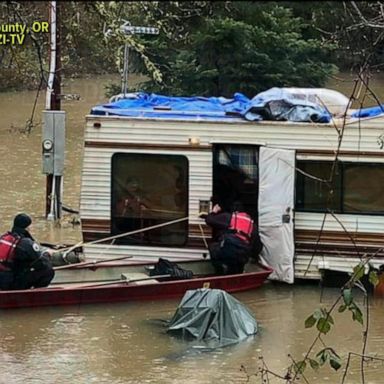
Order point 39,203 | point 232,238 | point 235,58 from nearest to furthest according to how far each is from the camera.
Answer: point 232,238
point 39,203
point 235,58

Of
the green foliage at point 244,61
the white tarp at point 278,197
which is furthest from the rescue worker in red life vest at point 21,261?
the green foliage at point 244,61

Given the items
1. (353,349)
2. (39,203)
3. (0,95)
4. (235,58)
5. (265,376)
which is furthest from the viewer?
(0,95)

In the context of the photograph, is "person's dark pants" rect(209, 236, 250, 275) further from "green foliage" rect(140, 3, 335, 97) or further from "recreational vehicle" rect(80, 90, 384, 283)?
Answer: "green foliage" rect(140, 3, 335, 97)

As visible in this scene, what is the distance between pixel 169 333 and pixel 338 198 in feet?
9.20

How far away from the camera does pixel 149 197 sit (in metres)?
12.1

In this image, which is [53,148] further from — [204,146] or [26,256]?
[26,256]

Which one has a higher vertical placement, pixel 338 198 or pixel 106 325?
pixel 338 198

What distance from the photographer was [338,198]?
1179cm

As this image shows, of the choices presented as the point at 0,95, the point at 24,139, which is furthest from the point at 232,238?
the point at 0,95

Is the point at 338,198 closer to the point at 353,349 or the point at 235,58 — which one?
the point at 353,349

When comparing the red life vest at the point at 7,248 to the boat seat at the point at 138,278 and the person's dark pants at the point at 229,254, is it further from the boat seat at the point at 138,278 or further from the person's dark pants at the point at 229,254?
→ the person's dark pants at the point at 229,254

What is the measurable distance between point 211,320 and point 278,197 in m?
2.16

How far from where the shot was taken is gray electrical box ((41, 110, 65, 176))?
50.3 ft

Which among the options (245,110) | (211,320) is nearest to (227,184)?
(245,110)
